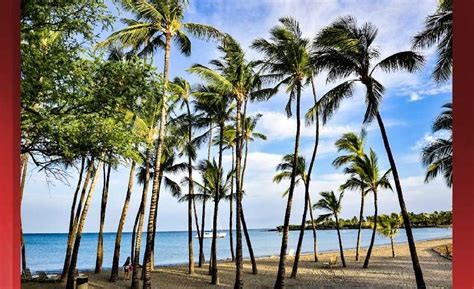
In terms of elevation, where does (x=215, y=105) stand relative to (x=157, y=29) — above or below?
below

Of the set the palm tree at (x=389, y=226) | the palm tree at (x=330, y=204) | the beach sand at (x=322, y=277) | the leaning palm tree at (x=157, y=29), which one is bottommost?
the beach sand at (x=322, y=277)

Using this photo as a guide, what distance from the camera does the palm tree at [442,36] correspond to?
13.7 feet

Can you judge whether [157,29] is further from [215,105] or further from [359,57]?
[215,105]

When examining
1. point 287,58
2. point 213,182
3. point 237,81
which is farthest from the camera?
point 213,182

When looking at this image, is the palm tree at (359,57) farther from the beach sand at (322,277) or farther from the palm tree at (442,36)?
the beach sand at (322,277)

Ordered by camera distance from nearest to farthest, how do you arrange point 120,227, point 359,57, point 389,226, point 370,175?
point 359,57 → point 120,227 → point 370,175 → point 389,226

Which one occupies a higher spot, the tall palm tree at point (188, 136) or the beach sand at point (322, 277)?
the tall palm tree at point (188, 136)
